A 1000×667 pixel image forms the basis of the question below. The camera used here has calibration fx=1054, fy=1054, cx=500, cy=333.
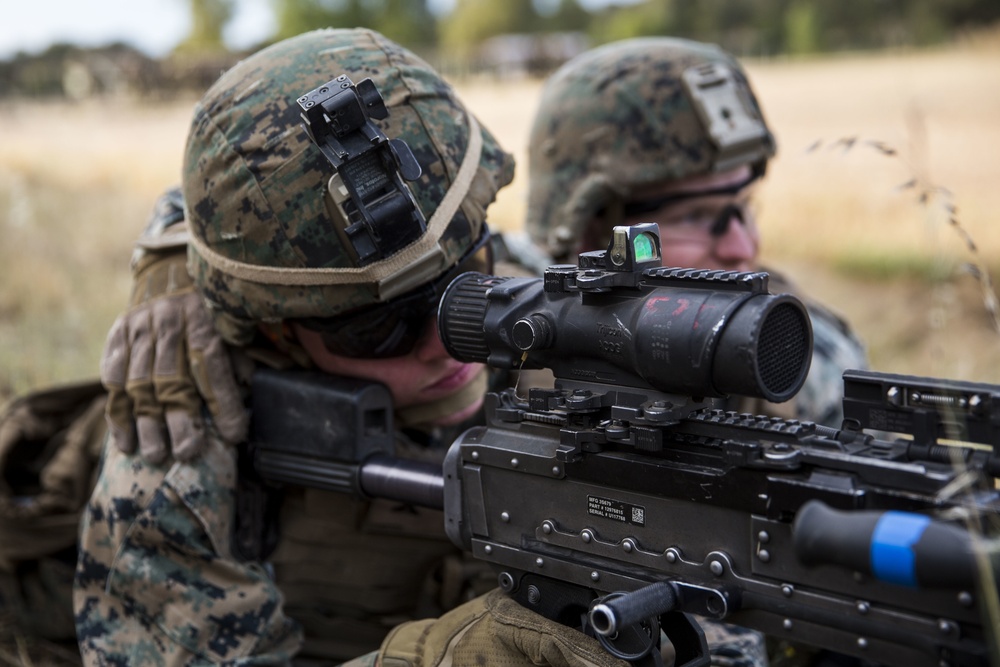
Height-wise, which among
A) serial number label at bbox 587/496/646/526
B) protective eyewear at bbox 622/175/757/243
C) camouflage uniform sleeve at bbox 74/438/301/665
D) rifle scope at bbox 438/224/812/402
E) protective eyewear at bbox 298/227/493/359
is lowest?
camouflage uniform sleeve at bbox 74/438/301/665

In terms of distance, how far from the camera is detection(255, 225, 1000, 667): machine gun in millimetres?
1683

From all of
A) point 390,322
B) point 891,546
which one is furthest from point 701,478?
point 390,322

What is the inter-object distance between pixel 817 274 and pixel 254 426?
25.4 feet

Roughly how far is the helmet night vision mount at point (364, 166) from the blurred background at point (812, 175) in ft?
4.45

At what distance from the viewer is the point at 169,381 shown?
3.00m

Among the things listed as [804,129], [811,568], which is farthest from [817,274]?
[811,568]

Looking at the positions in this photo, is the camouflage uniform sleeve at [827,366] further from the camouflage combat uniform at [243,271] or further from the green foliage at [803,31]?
the green foliage at [803,31]

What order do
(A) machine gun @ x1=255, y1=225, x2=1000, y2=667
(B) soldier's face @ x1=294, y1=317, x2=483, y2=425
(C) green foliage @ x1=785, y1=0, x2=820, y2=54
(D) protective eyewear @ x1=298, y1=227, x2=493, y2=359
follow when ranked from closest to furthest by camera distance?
(A) machine gun @ x1=255, y1=225, x2=1000, y2=667 → (D) protective eyewear @ x1=298, y1=227, x2=493, y2=359 → (B) soldier's face @ x1=294, y1=317, x2=483, y2=425 → (C) green foliage @ x1=785, y1=0, x2=820, y2=54

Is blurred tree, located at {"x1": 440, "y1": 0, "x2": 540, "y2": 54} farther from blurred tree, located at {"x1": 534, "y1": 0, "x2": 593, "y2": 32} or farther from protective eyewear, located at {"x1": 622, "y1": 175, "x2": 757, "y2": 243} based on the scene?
protective eyewear, located at {"x1": 622, "y1": 175, "x2": 757, "y2": 243}

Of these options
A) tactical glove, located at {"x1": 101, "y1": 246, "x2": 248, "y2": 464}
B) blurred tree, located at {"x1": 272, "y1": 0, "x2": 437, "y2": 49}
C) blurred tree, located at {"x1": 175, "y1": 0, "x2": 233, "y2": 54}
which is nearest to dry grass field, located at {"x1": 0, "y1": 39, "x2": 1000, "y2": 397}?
tactical glove, located at {"x1": 101, "y1": 246, "x2": 248, "y2": 464}

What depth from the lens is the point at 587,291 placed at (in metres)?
2.13

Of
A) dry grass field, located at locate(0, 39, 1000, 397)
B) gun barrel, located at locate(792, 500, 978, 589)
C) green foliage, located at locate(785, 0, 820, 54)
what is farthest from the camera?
green foliage, located at locate(785, 0, 820, 54)

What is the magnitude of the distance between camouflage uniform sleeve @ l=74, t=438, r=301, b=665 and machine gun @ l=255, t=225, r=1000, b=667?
76cm

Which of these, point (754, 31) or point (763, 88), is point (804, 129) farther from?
point (754, 31)
